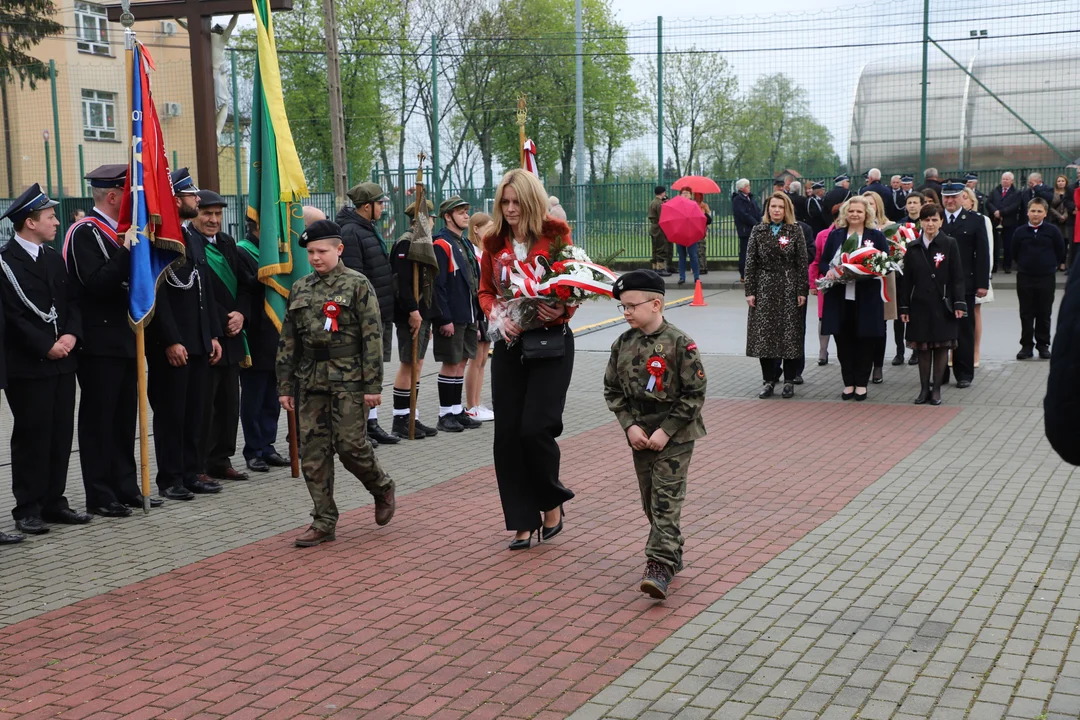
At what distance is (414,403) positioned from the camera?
1039 cm

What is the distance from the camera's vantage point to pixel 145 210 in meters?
7.91

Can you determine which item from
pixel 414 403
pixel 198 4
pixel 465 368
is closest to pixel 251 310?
pixel 414 403

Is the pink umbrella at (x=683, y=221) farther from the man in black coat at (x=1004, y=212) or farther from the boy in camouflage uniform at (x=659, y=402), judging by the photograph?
the boy in camouflage uniform at (x=659, y=402)

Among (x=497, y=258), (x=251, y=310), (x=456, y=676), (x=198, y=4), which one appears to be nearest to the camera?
(x=456, y=676)

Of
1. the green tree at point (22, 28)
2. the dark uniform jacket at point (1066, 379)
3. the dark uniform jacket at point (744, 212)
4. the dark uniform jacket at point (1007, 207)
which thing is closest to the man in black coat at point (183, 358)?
the dark uniform jacket at point (1066, 379)

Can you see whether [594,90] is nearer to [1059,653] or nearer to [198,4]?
[198,4]

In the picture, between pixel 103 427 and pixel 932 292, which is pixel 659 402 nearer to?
pixel 103 427

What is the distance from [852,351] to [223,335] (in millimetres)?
6516

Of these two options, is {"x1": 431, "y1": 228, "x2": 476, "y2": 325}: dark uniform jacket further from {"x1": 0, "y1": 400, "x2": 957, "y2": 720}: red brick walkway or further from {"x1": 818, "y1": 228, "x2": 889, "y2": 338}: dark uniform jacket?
{"x1": 818, "y1": 228, "x2": 889, "y2": 338}: dark uniform jacket

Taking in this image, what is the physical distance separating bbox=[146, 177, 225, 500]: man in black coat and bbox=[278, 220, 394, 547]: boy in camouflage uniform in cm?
149

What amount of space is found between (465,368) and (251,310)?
3.10 m

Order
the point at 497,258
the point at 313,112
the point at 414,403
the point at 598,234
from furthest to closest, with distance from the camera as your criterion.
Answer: the point at 313,112
the point at 598,234
the point at 414,403
the point at 497,258

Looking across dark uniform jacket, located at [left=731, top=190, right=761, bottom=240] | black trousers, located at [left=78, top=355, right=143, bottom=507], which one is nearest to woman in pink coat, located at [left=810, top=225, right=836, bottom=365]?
black trousers, located at [left=78, top=355, right=143, bottom=507]

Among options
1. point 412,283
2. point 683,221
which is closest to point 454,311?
point 412,283
